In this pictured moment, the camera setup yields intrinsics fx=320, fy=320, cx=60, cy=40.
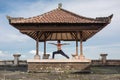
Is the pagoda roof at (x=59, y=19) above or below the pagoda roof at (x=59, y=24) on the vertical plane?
above

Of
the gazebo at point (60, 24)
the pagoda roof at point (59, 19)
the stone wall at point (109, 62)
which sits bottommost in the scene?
the stone wall at point (109, 62)

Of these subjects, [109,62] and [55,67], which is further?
[109,62]

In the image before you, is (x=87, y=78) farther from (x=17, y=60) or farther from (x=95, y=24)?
(x=17, y=60)

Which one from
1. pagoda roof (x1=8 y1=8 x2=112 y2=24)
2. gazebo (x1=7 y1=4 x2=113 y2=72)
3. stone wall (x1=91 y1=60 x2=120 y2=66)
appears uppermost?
pagoda roof (x1=8 y1=8 x2=112 y2=24)

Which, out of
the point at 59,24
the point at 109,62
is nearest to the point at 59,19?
the point at 59,24

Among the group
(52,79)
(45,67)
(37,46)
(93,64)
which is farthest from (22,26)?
(93,64)

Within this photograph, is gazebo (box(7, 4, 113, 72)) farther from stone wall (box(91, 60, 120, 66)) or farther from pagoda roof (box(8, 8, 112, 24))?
stone wall (box(91, 60, 120, 66))

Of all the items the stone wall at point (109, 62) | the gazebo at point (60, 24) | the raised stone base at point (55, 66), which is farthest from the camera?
the stone wall at point (109, 62)

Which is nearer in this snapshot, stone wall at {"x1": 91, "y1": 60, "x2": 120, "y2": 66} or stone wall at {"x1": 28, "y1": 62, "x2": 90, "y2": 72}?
stone wall at {"x1": 28, "y1": 62, "x2": 90, "y2": 72}

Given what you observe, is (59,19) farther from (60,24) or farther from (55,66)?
(55,66)

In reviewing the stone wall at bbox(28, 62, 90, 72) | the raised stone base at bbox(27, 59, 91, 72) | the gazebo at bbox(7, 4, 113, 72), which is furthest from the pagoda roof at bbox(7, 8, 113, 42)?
the stone wall at bbox(28, 62, 90, 72)

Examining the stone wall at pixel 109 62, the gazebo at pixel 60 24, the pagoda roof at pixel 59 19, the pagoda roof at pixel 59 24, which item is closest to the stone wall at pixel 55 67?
the gazebo at pixel 60 24

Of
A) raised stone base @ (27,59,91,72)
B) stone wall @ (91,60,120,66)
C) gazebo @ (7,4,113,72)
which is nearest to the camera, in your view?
raised stone base @ (27,59,91,72)

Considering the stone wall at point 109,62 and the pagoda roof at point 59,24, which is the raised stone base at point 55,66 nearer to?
the pagoda roof at point 59,24
